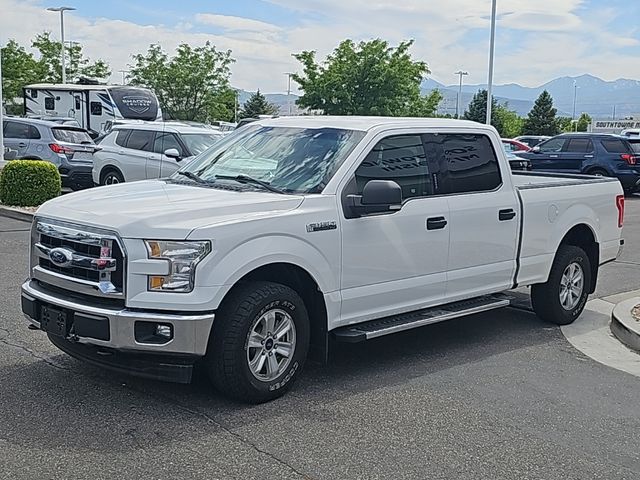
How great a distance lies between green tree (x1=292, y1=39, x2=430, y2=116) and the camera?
3703cm

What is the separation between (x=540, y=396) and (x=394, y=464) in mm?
1715

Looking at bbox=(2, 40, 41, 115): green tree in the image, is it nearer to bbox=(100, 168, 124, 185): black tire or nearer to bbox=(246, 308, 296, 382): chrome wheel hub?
bbox=(100, 168, 124, 185): black tire

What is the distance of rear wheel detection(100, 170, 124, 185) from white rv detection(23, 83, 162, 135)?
12065mm

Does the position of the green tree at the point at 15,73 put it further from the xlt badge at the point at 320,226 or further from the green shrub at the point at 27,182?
the xlt badge at the point at 320,226

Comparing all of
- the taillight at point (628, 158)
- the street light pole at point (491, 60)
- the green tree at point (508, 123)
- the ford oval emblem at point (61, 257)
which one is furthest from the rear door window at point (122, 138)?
the green tree at point (508, 123)

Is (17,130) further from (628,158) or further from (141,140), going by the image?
(628,158)

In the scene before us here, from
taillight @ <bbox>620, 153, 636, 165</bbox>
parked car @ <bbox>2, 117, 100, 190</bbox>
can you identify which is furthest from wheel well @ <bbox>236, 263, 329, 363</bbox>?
taillight @ <bbox>620, 153, 636, 165</bbox>

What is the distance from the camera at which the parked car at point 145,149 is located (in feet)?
51.9

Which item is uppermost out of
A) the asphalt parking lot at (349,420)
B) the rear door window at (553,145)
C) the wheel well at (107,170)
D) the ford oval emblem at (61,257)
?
the rear door window at (553,145)

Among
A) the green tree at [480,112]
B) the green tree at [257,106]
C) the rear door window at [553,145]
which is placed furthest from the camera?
the green tree at [257,106]

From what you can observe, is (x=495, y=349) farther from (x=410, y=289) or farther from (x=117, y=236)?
(x=117, y=236)

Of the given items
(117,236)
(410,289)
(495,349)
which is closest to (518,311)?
(495,349)

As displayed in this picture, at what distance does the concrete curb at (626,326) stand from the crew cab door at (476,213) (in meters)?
1.20

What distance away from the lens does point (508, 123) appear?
68.7 meters
